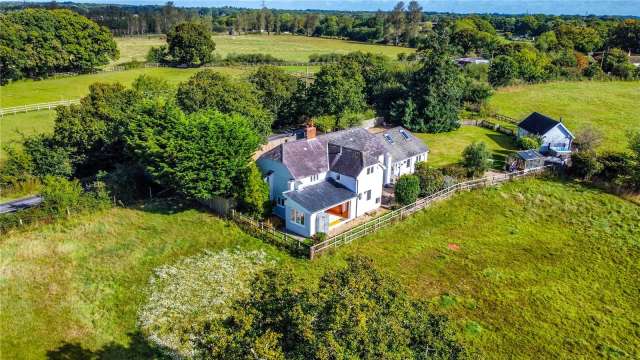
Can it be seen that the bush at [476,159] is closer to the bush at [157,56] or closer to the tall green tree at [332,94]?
the tall green tree at [332,94]

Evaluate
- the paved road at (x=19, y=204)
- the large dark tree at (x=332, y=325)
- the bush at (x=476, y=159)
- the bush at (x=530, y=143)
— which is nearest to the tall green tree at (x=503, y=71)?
the bush at (x=530, y=143)

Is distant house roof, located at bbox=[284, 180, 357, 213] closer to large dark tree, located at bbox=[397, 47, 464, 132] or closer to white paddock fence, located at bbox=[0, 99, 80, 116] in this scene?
large dark tree, located at bbox=[397, 47, 464, 132]

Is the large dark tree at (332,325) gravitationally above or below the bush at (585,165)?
above

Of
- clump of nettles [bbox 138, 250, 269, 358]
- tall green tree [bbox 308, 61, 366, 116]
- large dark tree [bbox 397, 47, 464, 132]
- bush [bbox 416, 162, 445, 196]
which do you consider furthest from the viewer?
large dark tree [bbox 397, 47, 464, 132]

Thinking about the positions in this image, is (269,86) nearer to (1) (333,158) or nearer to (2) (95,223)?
(1) (333,158)

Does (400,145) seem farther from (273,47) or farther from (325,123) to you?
(273,47)

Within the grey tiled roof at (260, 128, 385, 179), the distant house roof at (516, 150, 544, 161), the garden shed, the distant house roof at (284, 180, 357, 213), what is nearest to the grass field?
the garden shed
